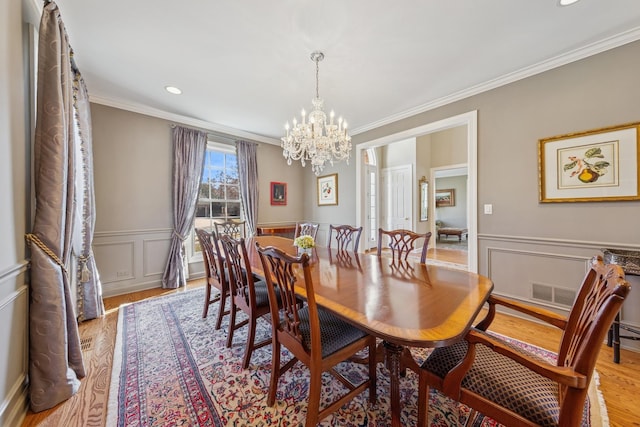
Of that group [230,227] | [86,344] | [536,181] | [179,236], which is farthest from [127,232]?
[536,181]

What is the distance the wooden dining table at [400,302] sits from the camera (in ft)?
3.04

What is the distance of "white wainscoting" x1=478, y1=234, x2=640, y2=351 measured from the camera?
203cm

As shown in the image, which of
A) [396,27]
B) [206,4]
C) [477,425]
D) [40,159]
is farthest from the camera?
[396,27]

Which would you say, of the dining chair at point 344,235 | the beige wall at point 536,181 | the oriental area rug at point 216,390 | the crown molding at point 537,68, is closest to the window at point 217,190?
the oriental area rug at point 216,390

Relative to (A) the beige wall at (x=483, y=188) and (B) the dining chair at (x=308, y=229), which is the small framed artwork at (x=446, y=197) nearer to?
(A) the beige wall at (x=483, y=188)

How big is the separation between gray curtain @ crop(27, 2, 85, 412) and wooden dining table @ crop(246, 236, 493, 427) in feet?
4.09

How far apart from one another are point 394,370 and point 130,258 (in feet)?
12.2

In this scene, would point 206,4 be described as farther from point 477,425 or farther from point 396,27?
point 477,425

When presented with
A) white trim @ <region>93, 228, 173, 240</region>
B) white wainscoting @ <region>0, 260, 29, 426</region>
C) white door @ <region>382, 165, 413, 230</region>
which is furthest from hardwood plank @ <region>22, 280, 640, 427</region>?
white door @ <region>382, 165, 413, 230</region>

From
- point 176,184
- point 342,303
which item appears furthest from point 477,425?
point 176,184

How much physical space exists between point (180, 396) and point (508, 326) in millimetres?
2960

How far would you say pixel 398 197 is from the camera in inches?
231

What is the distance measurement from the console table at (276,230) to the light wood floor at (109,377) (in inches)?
92.1

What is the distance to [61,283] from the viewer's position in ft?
5.07
